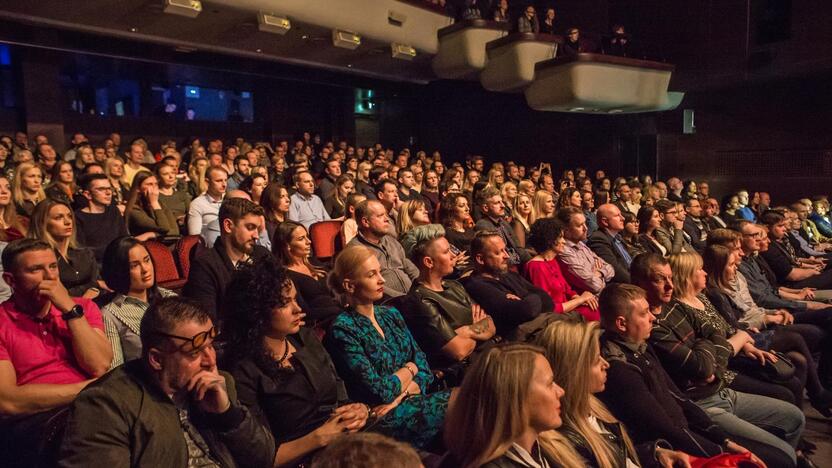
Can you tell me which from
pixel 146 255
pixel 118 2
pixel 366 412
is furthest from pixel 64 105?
pixel 366 412

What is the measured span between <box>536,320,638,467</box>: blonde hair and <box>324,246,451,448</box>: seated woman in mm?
363

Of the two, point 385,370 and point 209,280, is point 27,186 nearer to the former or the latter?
point 209,280

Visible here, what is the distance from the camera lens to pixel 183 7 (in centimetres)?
Result: 589

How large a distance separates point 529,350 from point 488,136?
1106 centimetres

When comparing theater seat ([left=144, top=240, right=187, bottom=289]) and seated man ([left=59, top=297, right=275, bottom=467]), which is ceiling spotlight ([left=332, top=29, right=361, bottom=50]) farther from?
seated man ([left=59, top=297, right=275, bottom=467])

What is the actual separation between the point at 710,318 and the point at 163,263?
2.49 metres

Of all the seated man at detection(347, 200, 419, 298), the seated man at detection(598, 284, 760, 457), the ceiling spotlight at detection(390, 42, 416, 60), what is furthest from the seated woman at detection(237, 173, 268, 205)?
the ceiling spotlight at detection(390, 42, 416, 60)

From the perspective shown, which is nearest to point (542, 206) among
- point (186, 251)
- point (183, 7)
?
point (186, 251)

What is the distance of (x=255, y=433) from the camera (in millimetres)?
1349

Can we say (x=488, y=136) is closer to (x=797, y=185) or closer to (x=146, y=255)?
(x=797, y=185)

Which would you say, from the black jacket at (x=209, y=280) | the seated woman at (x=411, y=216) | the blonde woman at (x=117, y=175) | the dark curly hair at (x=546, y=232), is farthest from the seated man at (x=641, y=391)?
the blonde woman at (x=117, y=175)

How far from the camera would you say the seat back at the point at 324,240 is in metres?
3.69

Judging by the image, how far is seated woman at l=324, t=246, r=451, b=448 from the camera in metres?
1.71

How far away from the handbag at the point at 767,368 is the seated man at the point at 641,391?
679mm
